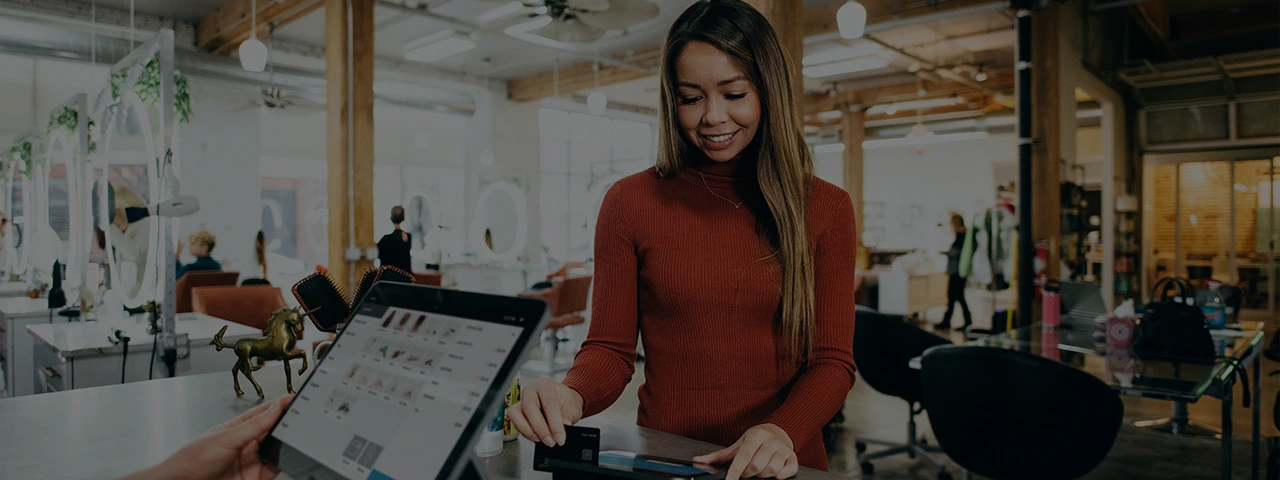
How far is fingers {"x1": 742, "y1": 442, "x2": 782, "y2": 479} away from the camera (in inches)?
36.9

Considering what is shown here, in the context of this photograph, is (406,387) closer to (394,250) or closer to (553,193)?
(394,250)

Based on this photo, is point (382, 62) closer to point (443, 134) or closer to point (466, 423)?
point (443, 134)

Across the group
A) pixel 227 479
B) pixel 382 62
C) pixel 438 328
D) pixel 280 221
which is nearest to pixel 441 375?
pixel 438 328

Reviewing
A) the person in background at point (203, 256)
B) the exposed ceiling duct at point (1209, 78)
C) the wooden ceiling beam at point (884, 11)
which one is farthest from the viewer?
the exposed ceiling duct at point (1209, 78)

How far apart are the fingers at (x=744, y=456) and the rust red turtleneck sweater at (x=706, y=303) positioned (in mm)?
294

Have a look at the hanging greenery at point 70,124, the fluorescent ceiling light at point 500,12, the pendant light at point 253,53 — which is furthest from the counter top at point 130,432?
the fluorescent ceiling light at point 500,12

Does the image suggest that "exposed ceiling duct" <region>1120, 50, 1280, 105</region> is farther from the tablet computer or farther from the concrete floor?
the tablet computer

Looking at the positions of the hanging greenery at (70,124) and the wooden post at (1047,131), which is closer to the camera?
the hanging greenery at (70,124)

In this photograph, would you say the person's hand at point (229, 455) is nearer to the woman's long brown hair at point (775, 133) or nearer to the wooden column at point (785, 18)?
the woman's long brown hair at point (775, 133)

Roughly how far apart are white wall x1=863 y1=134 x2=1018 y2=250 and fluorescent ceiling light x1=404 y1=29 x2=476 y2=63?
1005 cm

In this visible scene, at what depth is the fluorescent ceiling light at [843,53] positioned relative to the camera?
33.1 ft

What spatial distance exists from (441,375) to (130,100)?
325 centimetres

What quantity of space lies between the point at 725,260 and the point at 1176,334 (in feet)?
8.87

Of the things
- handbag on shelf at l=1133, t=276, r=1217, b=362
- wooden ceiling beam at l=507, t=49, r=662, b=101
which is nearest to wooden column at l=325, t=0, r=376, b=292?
wooden ceiling beam at l=507, t=49, r=662, b=101
